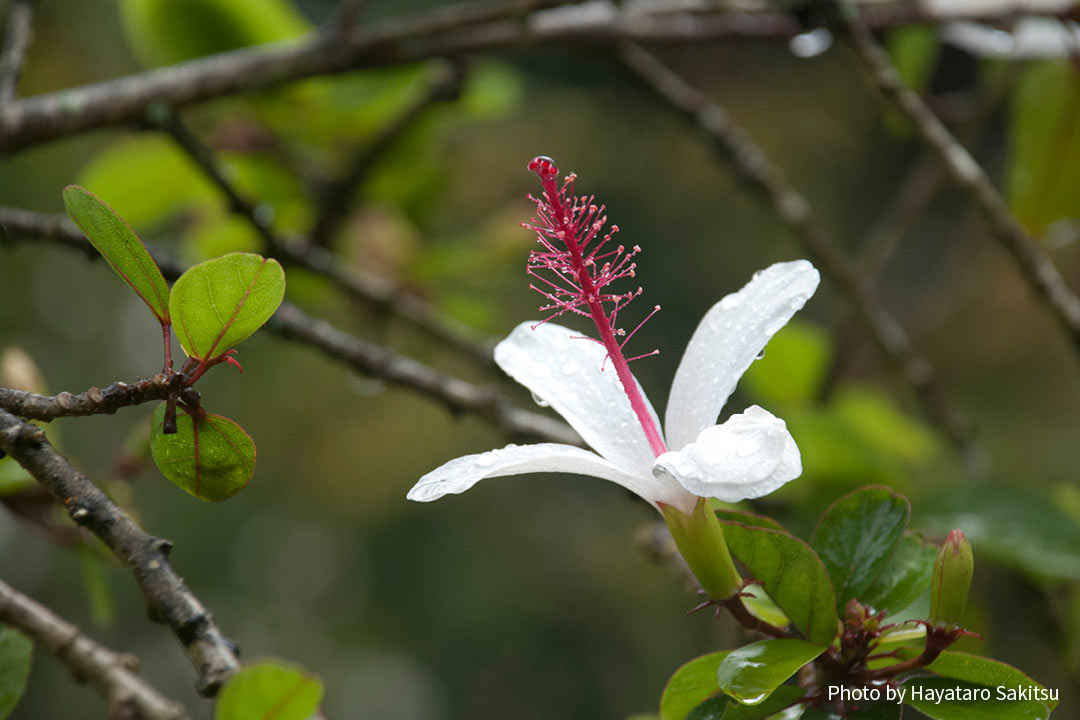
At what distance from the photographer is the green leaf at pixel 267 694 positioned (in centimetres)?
30

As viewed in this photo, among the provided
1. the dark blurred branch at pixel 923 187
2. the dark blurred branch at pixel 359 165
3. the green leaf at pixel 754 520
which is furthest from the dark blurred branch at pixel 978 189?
the dark blurred branch at pixel 359 165

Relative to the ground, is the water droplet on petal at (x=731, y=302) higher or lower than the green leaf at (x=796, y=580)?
higher

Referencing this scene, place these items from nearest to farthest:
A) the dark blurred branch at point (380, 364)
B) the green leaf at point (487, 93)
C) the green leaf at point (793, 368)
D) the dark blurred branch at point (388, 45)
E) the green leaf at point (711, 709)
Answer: the green leaf at point (711, 709) < the dark blurred branch at point (380, 364) < the dark blurred branch at point (388, 45) < the green leaf at point (793, 368) < the green leaf at point (487, 93)

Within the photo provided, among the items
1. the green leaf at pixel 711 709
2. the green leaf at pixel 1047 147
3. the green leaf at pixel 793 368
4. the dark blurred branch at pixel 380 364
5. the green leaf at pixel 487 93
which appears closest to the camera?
the green leaf at pixel 711 709

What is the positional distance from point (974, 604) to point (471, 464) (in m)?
0.57

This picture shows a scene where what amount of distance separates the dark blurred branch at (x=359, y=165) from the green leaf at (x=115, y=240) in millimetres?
680

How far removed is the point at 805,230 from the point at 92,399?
69cm

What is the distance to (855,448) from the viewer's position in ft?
2.61

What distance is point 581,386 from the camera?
0.49 m

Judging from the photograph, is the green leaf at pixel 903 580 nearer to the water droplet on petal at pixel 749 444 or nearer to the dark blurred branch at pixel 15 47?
the water droplet on petal at pixel 749 444

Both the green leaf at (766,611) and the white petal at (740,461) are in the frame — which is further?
the green leaf at (766,611)

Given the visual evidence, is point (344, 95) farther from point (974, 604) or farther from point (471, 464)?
point (974, 604)

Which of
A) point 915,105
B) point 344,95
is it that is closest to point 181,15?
point 344,95

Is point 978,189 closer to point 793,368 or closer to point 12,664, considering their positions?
point 793,368
